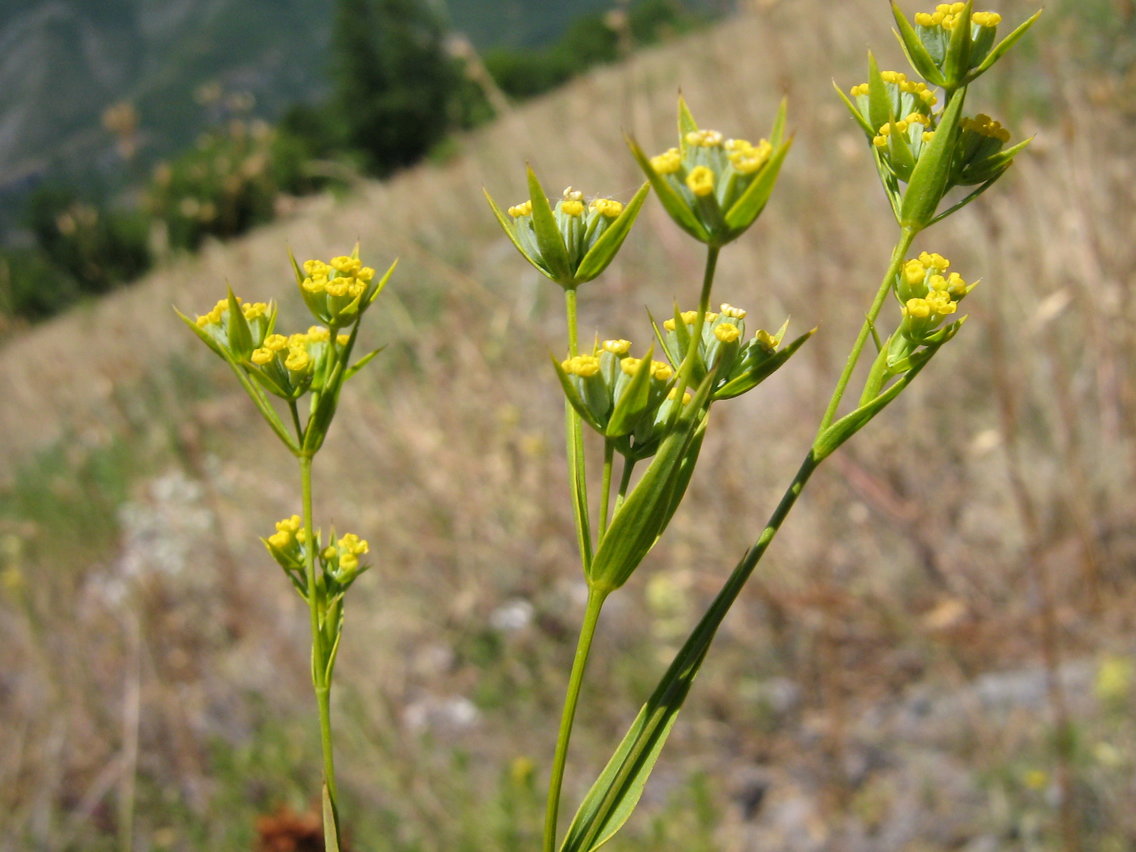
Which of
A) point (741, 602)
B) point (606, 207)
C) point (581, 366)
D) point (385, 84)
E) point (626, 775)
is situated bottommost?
point (741, 602)

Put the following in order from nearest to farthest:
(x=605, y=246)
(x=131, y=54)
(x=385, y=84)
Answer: (x=605, y=246), (x=385, y=84), (x=131, y=54)

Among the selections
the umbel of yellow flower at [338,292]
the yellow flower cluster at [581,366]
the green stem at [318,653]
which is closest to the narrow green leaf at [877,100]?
the yellow flower cluster at [581,366]

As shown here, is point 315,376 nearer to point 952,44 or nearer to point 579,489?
point 579,489

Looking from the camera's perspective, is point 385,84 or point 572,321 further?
point 385,84

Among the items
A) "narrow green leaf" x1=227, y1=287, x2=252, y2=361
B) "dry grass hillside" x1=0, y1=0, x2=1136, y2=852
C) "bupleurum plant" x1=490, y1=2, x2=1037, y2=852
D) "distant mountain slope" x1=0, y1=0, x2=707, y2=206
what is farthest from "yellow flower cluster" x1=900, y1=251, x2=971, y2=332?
"distant mountain slope" x1=0, y1=0, x2=707, y2=206

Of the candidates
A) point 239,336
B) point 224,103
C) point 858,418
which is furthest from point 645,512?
point 224,103

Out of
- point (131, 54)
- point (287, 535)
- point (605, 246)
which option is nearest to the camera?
point (605, 246)

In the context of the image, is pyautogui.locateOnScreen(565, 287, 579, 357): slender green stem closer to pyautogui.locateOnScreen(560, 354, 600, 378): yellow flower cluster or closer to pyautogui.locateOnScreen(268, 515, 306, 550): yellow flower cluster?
pyautogui.locateOnScreen(560, 354, 600, 378): yellow flower cluster

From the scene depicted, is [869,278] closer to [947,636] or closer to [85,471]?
[947,636]
